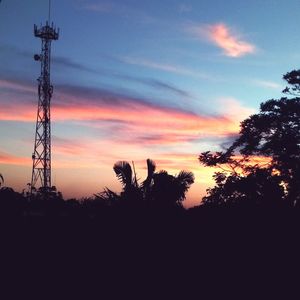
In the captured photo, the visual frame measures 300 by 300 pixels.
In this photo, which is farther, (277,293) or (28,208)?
(28,208)

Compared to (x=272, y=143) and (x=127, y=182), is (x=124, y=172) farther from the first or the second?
(x=272, y=143)

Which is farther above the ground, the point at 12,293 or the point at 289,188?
the point at 289,188

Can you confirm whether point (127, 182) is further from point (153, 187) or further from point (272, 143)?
point (272, 143)

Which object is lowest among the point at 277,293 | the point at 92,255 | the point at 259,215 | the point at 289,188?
the point at 277,293

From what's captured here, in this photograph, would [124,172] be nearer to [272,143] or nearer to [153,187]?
[153,187]

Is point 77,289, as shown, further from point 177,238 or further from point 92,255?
point 177,238

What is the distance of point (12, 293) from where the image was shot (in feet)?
40.9

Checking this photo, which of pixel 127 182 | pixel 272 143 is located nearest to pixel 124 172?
pixel 127 182

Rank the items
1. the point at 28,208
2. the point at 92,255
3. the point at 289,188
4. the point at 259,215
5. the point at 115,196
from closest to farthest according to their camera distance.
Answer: the point at 92,255 < the point at 259,215 < the point at 115,196 < the point at 289,188 < the point at 28,208

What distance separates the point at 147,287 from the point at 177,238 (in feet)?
9.45

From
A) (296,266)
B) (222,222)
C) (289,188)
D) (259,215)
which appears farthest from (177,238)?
(289,188)

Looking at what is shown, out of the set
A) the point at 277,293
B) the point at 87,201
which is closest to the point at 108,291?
the point at 277,293

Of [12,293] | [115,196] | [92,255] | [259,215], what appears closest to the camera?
[12,293]

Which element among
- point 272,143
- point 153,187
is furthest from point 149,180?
point 272,143
